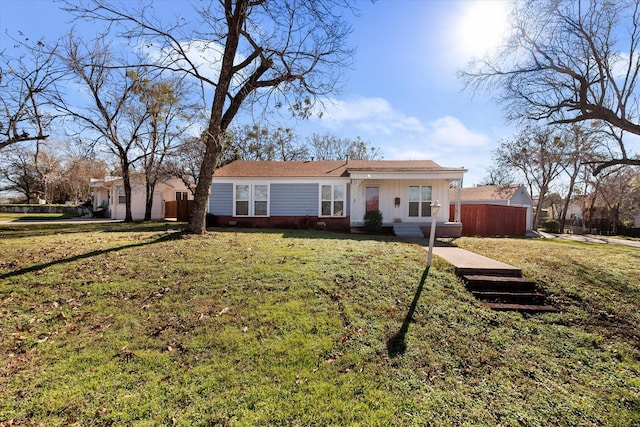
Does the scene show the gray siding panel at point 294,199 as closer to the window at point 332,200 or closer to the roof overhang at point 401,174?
the window at point 332,200

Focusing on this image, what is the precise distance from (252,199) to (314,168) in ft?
12.7

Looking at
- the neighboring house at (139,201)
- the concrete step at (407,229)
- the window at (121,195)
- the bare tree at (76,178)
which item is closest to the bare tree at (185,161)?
the neighboring house at (139,201)

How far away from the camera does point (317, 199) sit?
50.9ft

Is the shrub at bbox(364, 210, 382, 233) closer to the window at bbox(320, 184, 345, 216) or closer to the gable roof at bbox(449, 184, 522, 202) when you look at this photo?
the window at bbox(320, 184, 345, 216)

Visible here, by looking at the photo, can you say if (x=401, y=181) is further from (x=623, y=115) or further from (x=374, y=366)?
(x=374, y=366)

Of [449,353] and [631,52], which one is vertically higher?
[631,52]

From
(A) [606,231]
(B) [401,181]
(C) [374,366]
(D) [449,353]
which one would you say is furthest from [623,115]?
(A) [606,231]

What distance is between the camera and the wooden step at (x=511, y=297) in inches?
223

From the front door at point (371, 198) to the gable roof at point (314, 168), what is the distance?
3.89 feet

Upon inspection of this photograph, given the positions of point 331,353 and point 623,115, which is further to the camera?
point 623,115

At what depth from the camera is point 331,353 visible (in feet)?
12.4

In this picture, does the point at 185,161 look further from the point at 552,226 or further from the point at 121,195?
the point at 552,226

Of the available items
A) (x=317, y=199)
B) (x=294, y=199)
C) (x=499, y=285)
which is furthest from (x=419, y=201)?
(x=499, y=285)

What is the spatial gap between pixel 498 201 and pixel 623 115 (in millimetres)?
16365
